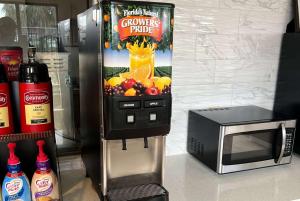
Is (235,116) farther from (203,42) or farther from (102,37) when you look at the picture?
(102,37)

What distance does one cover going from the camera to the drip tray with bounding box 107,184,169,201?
0.88 m

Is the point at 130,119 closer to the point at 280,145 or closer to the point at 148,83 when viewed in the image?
the point at 148,83

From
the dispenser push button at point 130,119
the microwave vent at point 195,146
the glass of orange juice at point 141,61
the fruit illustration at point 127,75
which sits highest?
the glass of orange juice at point 141,61

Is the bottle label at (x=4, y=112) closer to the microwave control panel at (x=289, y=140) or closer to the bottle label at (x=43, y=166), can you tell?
the bottle label at (x=43, y=166)

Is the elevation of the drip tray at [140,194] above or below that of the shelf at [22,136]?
below

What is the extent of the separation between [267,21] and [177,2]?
55 cm

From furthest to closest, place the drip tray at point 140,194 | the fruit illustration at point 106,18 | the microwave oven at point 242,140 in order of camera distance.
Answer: the microwave oven at point 242,140
the drip tray at point 140,194
the fruit illustration at point 106,18

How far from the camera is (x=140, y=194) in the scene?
0.90m

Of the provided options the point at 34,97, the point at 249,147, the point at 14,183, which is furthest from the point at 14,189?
the point at 249,147

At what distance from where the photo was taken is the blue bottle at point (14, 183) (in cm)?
82

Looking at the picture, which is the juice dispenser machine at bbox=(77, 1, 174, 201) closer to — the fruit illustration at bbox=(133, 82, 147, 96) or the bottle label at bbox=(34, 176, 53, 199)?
the fruit illustration at bbox=(133, 82, 147, 96)

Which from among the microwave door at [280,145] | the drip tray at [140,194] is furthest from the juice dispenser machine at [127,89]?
the microwave door at [280,145]

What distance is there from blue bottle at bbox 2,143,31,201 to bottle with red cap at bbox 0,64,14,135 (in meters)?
0.05

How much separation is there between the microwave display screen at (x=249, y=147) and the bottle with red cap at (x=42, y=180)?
70 centimetres
